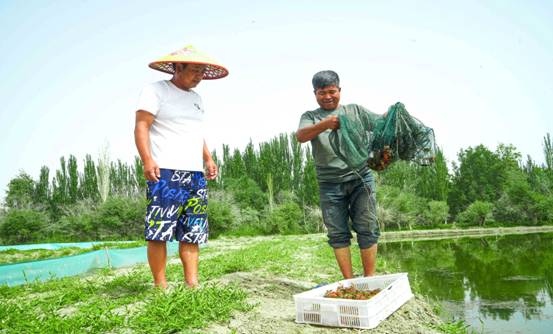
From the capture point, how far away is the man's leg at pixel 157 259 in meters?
2.98

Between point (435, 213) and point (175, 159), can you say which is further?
point (435, 213)

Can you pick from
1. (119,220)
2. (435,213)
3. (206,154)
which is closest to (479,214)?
(435,213)

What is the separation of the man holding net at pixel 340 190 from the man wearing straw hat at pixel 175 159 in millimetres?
902

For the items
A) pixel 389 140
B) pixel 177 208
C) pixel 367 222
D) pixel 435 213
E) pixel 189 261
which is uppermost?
pixel 389 140

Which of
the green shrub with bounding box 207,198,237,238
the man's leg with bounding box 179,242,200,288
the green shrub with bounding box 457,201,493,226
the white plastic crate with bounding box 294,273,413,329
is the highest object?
the man's leg with bounding box 179,242,200,288

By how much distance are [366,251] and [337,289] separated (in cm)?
69

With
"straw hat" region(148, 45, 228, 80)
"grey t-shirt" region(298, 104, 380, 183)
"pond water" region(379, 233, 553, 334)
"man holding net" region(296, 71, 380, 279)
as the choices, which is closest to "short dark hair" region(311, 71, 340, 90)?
"man holding net" region(296, 71, 380, 279)

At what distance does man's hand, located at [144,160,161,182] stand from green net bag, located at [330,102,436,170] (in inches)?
53.3

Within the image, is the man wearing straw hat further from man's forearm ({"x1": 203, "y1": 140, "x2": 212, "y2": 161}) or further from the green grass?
the green grass

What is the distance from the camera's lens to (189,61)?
10.2 ft

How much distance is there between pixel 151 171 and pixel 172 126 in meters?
0.44

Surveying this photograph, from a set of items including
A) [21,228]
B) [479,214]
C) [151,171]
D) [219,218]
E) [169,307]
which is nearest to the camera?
[169,307]

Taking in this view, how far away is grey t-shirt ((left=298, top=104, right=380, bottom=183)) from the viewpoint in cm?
335

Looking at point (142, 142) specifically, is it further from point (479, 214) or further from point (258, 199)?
point (479, 214)
